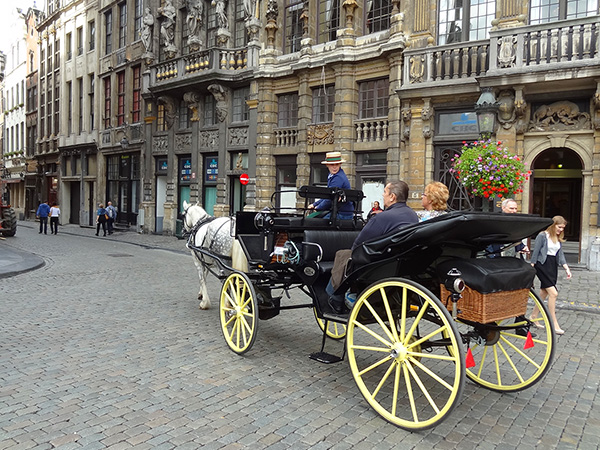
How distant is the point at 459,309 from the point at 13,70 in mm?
54933

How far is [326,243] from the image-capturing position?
16.9 feet

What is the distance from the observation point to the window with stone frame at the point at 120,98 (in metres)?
28.5

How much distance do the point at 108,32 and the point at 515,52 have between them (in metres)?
25.5

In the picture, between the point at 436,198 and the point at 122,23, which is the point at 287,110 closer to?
the point at 122,23

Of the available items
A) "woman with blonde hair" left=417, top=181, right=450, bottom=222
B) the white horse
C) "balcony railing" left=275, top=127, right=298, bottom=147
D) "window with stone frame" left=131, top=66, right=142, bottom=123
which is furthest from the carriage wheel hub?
"window with stone frame" left=131, top=66, right=142, bottom=123

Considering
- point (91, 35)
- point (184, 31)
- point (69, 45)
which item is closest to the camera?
point (184, 31)

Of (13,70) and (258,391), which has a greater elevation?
(13,70)

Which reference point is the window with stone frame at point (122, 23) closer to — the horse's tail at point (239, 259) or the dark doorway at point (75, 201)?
the dark doorway at point (75, 201)

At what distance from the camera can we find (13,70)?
156 ft

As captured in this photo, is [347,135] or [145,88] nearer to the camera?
[347,135]

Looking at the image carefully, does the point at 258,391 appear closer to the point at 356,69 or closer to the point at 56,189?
the point at 356,69

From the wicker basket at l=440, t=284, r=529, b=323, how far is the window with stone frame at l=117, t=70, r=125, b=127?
92.1 feet

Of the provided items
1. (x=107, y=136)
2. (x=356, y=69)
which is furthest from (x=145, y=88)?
(x=356, y=69)

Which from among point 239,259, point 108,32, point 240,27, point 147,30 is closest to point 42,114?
point 108,32
